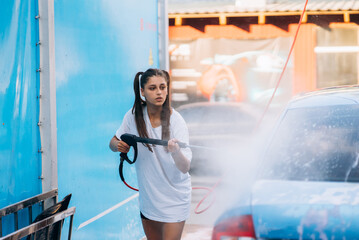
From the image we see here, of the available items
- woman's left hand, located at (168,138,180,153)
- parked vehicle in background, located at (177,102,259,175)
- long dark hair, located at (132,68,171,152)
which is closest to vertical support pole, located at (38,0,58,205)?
long dark hair, located at (132,68,171,152)

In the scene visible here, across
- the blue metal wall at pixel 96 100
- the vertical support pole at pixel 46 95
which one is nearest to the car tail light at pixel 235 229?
the vertical support pole at pixel 46 95

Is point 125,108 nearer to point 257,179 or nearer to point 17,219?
point 17,219

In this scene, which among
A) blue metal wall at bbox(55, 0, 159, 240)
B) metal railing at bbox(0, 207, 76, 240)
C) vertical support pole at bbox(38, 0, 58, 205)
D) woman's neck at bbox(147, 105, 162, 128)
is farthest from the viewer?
blue metal wall at bbox(55, 0, 159, 240)

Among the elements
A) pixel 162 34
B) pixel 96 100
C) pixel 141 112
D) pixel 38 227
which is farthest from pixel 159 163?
pixel 162 34

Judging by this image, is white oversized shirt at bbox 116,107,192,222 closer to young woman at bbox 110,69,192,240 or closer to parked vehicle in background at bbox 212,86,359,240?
young woman at bbox 110,69,192,240

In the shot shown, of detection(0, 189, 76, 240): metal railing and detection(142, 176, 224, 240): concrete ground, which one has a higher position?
detection(0, 189, 76, 240): metal railing

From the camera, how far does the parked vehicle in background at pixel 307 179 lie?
201cm

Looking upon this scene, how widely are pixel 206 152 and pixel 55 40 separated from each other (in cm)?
658

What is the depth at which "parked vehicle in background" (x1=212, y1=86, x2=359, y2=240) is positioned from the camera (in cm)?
201

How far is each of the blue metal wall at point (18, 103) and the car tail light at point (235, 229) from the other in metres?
1.49

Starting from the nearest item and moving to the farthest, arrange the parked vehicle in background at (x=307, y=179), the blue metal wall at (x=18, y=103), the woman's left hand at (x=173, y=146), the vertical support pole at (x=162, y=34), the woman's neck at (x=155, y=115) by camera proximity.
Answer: the parked vehicle in background at (x=307, y=179), the woman's left hand at (x=173, y=146), the blue metal wall at (x=18, y=103), the woman's neck at (x=155, y=115), the vertical support pole at (x=162, y=34)

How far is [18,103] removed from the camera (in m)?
3.21

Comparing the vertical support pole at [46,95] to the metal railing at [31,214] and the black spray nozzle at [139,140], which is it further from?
the black spray nozzle at [139,140]

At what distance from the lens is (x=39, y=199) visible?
10.7 ft
